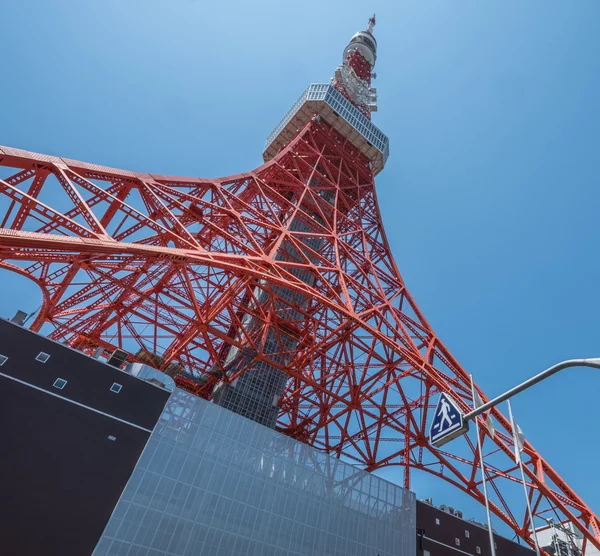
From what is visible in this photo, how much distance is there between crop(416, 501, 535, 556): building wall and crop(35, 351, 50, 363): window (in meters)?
21.1

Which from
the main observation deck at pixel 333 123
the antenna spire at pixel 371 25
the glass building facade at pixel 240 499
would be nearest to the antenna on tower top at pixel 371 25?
the antenna spire at pixel 371 25

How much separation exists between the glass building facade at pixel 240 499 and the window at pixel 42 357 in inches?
195

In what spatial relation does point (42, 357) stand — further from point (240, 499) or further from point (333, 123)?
point (333, 123)

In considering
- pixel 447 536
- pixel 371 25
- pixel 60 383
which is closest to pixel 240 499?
pixel 60 383

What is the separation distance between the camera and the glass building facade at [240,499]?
52.1 ft

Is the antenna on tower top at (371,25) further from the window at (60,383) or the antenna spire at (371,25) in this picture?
the window at (60,383)

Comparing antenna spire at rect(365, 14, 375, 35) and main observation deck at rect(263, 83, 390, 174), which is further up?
antenna spire at rect(365, 14, 375, 35)

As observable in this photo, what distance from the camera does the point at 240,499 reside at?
18.4 m

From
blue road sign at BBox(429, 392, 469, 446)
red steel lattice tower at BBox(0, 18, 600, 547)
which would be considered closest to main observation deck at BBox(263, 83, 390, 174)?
red steel lattice tower at BBox(0, 18, 600, 547)

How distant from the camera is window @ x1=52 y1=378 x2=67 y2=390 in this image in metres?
16.1

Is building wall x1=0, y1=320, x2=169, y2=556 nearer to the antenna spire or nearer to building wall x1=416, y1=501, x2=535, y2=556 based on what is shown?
building wall x1=416, y1=501, x2=535, y2=556

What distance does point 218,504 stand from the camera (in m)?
17.6

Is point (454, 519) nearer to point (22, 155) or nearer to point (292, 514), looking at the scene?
point (292, 514)

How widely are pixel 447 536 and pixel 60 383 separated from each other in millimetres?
22703
